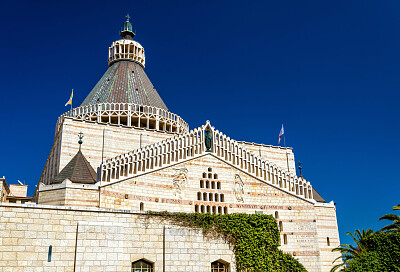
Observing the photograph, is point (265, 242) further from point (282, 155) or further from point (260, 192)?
point (282, 155)

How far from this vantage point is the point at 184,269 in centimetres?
1948

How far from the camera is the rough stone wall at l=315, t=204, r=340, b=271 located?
32.7 m

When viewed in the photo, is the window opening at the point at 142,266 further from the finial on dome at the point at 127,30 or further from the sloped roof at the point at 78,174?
the finial on dome at the point at 127,30

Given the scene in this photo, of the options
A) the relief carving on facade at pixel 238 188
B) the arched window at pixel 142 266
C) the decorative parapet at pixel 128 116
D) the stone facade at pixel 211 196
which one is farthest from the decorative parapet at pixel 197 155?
the decorative parapet at pixel 128 116

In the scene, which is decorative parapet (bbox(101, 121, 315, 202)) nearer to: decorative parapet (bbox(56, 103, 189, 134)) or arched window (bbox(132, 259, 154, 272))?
arched window (bbox(132, 259, 154, 272))

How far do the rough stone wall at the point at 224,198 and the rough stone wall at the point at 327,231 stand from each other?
3310 millimetres

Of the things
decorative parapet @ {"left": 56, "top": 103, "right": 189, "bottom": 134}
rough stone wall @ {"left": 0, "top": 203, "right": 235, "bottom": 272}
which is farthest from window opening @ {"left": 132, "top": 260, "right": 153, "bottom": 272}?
decorative parapet @ {"left": 56, "top": 103, "right": 189, "bottom": 134}

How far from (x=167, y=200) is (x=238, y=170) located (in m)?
5.87

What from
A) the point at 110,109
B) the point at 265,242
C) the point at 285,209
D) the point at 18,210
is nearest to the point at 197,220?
the point at 265,242

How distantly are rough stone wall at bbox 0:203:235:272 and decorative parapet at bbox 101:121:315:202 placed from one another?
7479 mm

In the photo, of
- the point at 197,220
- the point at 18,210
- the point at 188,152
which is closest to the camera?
the point at 18,210

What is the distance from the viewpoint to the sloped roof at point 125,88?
41397 mm

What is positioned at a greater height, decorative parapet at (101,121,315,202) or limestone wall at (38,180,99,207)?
decorative parapet at (101,121,315,202)

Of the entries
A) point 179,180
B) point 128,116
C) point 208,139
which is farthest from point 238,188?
point 128,116
